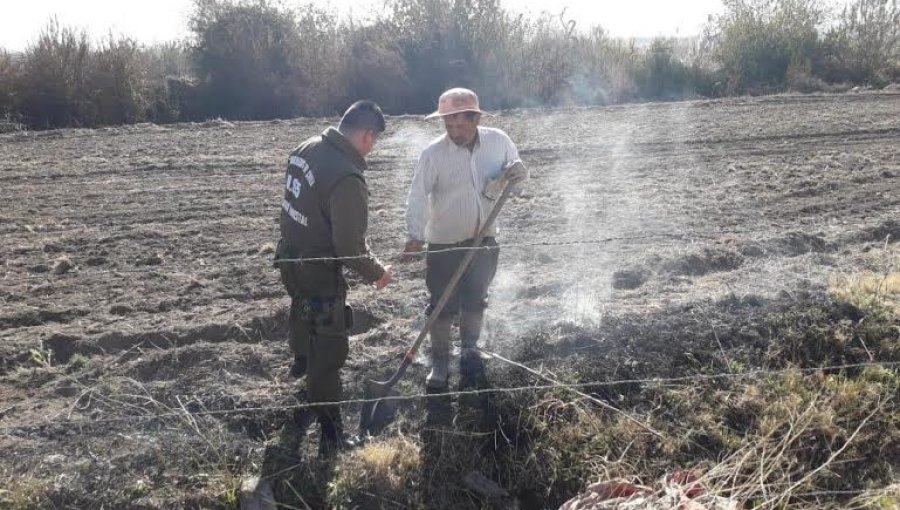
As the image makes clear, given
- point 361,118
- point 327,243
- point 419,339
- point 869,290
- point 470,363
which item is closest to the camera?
point 361,118

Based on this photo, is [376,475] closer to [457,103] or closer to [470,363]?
[470,363]

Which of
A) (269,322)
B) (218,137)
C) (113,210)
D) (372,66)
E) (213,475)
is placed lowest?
(213,475)

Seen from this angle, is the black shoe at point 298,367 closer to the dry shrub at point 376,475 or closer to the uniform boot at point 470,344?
the dry shrub at point 376,475

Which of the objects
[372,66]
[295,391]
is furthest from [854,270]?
[372,66]

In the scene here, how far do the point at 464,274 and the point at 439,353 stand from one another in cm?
53

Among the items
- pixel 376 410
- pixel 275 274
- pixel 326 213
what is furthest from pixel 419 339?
pixel 275 274

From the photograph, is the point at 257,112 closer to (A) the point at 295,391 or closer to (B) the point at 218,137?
(B) the point at 218,137

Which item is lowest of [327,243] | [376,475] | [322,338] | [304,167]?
[376,475]

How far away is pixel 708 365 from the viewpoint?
177 inches

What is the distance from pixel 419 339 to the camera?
13.9 ft

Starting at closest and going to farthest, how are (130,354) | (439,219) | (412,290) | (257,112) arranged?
(439,219) → (130,354) → (412,290) → (257,112)

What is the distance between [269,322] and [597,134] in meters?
6.95

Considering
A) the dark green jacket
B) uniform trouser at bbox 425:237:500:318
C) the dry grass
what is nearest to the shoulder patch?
the dark green jacket

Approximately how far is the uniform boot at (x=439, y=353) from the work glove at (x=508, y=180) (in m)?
0.83
